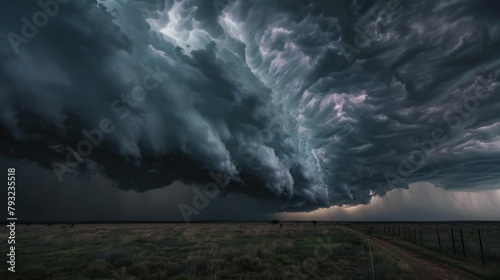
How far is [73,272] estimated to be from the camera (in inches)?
506

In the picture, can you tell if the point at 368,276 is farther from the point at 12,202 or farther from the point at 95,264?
the point at 12,202

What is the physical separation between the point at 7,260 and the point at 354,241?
1101 inches

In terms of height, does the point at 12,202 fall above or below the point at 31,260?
above

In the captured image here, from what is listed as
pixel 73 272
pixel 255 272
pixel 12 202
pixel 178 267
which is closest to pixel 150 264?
pixel 178 267

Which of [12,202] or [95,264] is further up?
[12,202]

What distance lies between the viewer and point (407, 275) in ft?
44.4

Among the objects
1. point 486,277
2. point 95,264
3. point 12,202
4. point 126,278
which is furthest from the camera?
point 486,277

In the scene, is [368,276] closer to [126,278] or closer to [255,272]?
[255,272]

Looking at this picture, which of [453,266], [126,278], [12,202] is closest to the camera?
[126,278]

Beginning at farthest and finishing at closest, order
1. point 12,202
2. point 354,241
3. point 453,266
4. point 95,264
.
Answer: point 354,241
point 453,266
point 95,264
point 12,202

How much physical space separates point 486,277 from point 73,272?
20.5 m

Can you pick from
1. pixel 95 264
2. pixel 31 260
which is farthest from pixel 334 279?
pixel 31 260

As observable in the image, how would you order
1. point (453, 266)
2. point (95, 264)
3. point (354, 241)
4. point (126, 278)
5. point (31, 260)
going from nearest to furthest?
point (126, 278) → point (95, 264) → point (31, 260) → point (453, 266) → point (354, 241)

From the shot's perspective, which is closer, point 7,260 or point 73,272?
point 73,272
